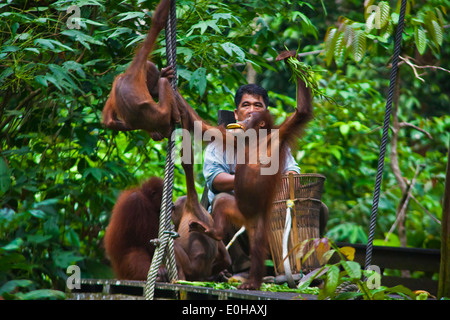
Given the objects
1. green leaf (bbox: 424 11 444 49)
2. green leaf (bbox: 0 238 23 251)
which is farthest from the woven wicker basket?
green leaf (bbox: 0 238 23 251)

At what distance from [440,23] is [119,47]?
201 cm

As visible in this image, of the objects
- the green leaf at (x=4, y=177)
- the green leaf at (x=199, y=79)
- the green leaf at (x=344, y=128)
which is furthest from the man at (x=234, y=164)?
the green leaf at (x=344, y=128)

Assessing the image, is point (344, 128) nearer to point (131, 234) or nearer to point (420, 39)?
point (420, 39)

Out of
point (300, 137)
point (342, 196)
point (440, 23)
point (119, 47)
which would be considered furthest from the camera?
point (342, 196)

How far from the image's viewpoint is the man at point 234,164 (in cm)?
336

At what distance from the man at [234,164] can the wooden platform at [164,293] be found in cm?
96

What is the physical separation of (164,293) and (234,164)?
1227 mm

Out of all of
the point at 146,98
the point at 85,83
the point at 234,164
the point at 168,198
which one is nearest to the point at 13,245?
the point at 168,198

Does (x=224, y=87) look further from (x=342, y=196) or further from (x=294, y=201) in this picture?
(x=342, y=196)

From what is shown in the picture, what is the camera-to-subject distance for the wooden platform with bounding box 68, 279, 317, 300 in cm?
209

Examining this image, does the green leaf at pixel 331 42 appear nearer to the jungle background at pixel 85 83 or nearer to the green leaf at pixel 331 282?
the jungle background at pixel 85 83

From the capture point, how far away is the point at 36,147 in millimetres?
3791

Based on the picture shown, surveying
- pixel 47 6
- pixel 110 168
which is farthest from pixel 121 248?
pixel 47 6

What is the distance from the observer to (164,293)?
232 cm
